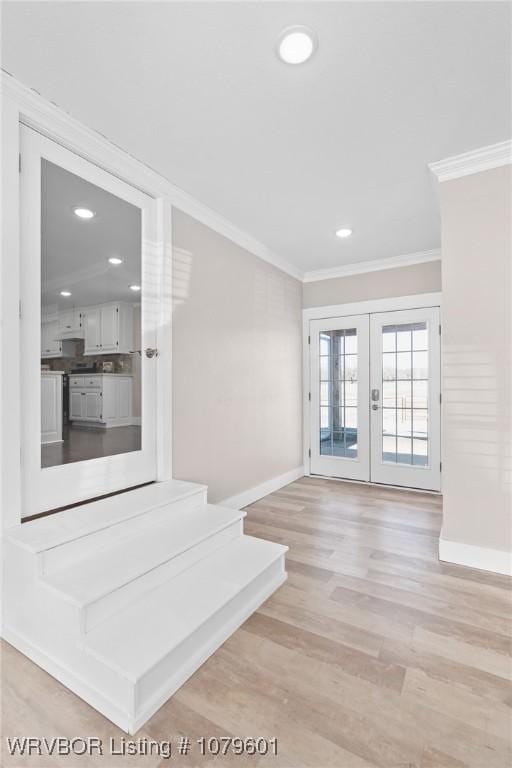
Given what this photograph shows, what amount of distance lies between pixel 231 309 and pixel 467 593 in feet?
8.77

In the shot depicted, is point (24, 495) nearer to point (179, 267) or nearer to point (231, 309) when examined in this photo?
point (179, 267)

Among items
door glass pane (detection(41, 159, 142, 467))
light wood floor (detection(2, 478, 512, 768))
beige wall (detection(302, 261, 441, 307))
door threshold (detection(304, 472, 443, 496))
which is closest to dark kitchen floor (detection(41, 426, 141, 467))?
door glass pane (detection(41, 159, 142, 467))

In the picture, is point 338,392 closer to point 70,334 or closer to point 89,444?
point 89,444

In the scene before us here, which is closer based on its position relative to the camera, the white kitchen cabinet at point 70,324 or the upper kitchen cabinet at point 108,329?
the white kitchen cabinet at point 70,324

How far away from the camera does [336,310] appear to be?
183 inches

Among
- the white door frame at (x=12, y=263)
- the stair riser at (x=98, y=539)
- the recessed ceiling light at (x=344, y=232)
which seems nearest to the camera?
the stair riser at (x=98, y=539)

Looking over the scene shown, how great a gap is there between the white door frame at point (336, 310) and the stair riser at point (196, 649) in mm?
2796

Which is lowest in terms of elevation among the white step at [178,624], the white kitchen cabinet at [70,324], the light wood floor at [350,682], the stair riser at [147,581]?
the light wood floor at [350,682]

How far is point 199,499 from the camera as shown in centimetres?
252

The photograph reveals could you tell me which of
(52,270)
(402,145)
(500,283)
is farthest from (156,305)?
(500,283)

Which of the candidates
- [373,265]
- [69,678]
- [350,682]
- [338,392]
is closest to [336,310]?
[373,265]

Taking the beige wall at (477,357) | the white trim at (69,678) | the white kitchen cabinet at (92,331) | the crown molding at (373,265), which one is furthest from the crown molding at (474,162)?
the white trim at (69,678)

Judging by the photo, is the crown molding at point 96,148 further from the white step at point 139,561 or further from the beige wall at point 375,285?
the white step at point 139,561

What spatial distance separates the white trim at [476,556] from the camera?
91.4 inches
